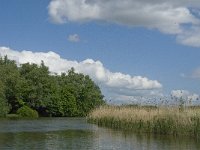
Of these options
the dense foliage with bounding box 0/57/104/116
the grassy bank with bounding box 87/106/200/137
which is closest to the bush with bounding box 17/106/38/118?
the dense foliage with bounding box 0/57/104/116

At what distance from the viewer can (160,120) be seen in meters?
33.3

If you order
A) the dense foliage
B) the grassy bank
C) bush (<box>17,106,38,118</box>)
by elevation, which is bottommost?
the grassy bank

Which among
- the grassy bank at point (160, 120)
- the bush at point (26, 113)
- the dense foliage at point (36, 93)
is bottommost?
the grassy bank at point (160, 120)

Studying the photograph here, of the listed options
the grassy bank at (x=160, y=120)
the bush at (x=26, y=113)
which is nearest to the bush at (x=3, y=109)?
the bush at (x=26, y=113)

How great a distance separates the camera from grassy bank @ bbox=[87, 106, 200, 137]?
3064cm

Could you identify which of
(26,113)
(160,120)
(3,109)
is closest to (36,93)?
(26,113)

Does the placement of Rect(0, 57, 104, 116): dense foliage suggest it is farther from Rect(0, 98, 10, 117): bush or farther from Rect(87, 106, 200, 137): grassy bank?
Rect(87, 106, 200, 137): grassy bank

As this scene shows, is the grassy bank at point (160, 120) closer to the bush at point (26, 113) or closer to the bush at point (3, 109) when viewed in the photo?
the bush at point (3, 109)

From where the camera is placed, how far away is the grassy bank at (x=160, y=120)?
3064 cm

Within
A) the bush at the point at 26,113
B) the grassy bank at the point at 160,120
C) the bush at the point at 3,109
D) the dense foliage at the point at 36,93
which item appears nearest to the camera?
the grassy bank at the point at 160,120

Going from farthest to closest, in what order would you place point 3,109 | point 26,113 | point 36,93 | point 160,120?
point 36,93, point 26,113, point 3,109, point 160,120

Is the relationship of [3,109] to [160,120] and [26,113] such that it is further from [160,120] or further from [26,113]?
[160,120]

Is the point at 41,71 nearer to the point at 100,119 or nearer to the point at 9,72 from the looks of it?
the point at 9,72

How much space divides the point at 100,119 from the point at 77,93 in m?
57.2
